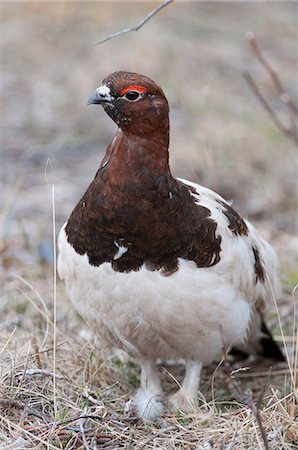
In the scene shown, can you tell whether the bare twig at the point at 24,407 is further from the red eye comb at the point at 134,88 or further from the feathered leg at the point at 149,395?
the red eye comb at the point at 134,88

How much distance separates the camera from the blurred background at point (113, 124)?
6.88 meters

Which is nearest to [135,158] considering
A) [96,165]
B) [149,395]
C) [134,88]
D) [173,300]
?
[134,88]

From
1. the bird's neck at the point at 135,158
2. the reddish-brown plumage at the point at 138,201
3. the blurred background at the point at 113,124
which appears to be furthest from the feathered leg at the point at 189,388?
the blurred background at the point at 113,124

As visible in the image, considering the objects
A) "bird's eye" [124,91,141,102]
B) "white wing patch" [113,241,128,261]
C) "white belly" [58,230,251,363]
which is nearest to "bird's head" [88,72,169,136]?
"bird's eye" [124,91,141,102]

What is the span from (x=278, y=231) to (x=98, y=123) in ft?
9.45

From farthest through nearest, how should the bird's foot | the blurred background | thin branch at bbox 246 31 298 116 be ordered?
1. the blurred background
2. thin branch at bbox 246 31 298 116
3. the bird's foot

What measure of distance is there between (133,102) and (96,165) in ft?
14.8

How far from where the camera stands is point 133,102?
141 inches

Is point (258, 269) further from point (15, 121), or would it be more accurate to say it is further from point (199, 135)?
point (15, 121)

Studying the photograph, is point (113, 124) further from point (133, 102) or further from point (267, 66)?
point (133, 102)

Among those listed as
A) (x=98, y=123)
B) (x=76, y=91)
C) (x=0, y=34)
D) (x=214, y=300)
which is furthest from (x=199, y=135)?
(x=214, y=300)

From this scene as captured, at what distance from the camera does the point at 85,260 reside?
388 centimetres

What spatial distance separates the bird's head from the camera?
3.55m

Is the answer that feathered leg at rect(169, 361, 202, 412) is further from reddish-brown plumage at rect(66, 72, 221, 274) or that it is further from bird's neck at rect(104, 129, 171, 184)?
bird's neck at rect(104, 129, 171, 184)
